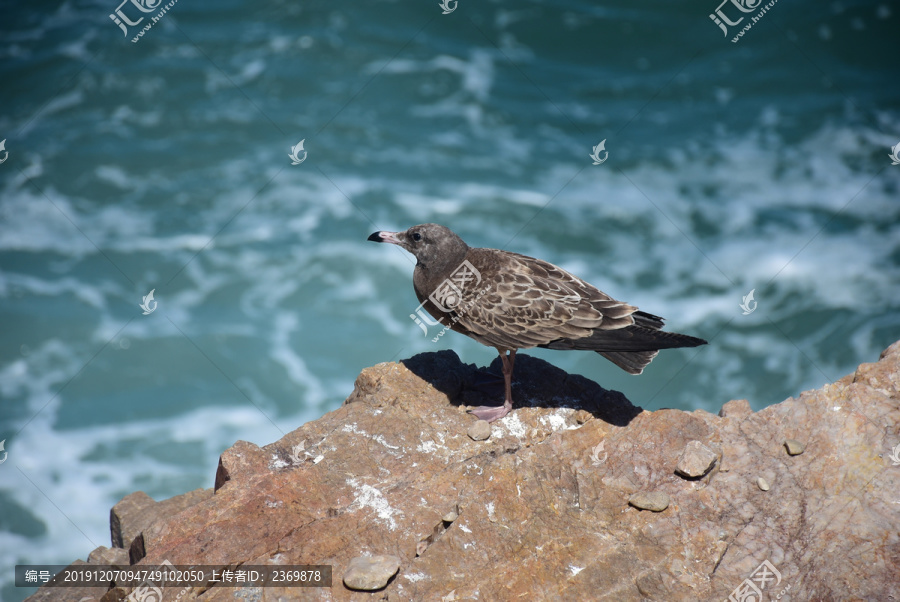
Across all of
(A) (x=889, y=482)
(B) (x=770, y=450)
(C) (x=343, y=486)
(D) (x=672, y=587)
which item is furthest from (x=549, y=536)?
(A) (x=889, y=482)

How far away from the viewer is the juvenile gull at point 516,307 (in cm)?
681

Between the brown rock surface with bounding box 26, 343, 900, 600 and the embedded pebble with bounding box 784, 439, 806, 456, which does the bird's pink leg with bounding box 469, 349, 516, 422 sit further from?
the embedded pebble with bounding box 784, 439, 806, 456

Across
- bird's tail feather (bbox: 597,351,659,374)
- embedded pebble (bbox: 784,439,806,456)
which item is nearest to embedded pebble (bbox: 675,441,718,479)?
embedded pebble (bbox: 784,439,806,456)

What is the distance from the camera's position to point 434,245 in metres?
7.55

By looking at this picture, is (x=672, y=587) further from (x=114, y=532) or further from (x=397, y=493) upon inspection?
(x=114, y=532)

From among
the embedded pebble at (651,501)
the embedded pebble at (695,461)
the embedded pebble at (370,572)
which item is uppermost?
the embedded pebble at (695,461)

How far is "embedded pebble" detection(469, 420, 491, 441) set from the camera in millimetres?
6910

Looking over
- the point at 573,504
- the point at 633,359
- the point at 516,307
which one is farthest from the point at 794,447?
the point at 516,307

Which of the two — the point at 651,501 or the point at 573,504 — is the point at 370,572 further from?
the point at 651,501

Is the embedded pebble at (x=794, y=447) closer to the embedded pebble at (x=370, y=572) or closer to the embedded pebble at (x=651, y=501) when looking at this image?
the embedded pebble at (x=651, y=501)

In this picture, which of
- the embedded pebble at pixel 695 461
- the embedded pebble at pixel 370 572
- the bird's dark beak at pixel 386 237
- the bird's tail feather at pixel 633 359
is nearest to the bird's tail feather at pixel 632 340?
the bird's tail feather at pixel 633 359

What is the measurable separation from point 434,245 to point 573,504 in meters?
Result: 3.23

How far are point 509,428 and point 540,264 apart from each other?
1.96 meters

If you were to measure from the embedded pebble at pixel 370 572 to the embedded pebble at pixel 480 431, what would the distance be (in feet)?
6.02
